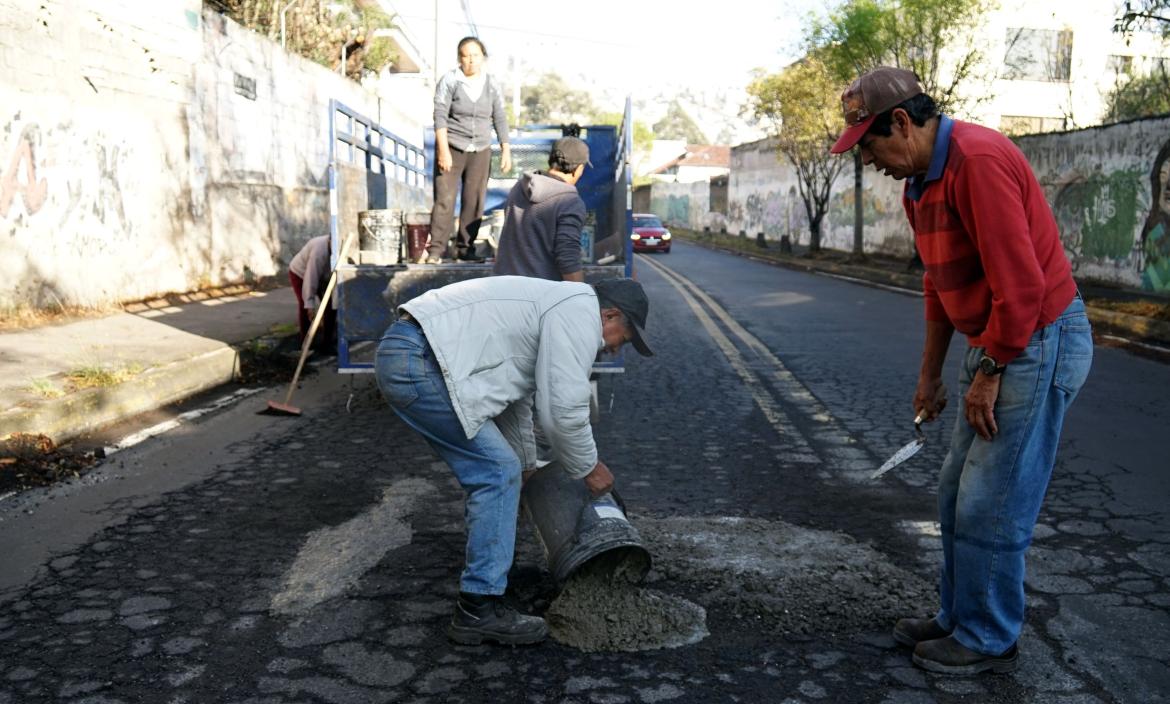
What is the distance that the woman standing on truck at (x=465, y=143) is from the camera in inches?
294

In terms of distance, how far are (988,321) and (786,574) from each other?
1409 mm

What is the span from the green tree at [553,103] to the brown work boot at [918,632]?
105400 millimetres

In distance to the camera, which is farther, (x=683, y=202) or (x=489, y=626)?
(x=683, y=202)

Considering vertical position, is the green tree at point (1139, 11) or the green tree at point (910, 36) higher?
the green tree at point (910, 36)

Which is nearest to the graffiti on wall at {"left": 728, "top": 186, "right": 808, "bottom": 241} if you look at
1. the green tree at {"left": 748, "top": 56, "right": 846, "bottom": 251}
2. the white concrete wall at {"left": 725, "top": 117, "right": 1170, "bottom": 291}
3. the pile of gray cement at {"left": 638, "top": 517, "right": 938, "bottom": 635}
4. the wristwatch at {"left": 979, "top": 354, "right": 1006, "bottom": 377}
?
the green tree at {"left": 748, "top": 56, "right": 846, "bottom": 251}

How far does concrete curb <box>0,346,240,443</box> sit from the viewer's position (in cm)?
622

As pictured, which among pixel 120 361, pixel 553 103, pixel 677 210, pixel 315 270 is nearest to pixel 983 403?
pixel 315 270

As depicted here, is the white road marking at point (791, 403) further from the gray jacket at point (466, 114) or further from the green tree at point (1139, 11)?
the green tree at point (1139, 11)

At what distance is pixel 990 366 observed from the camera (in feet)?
9.90

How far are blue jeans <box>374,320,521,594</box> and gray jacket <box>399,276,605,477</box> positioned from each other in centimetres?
7

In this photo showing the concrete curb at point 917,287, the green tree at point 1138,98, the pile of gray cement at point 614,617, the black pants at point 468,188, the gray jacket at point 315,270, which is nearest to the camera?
the pile of gray cement at point 614,617

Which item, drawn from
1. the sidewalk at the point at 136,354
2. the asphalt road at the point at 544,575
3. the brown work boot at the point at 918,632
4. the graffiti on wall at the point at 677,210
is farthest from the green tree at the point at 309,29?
the graffiti on wall at the point at 677,210

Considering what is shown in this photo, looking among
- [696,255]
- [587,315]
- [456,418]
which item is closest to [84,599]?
[456,418]

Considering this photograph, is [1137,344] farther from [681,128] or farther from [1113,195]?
[681,128]
